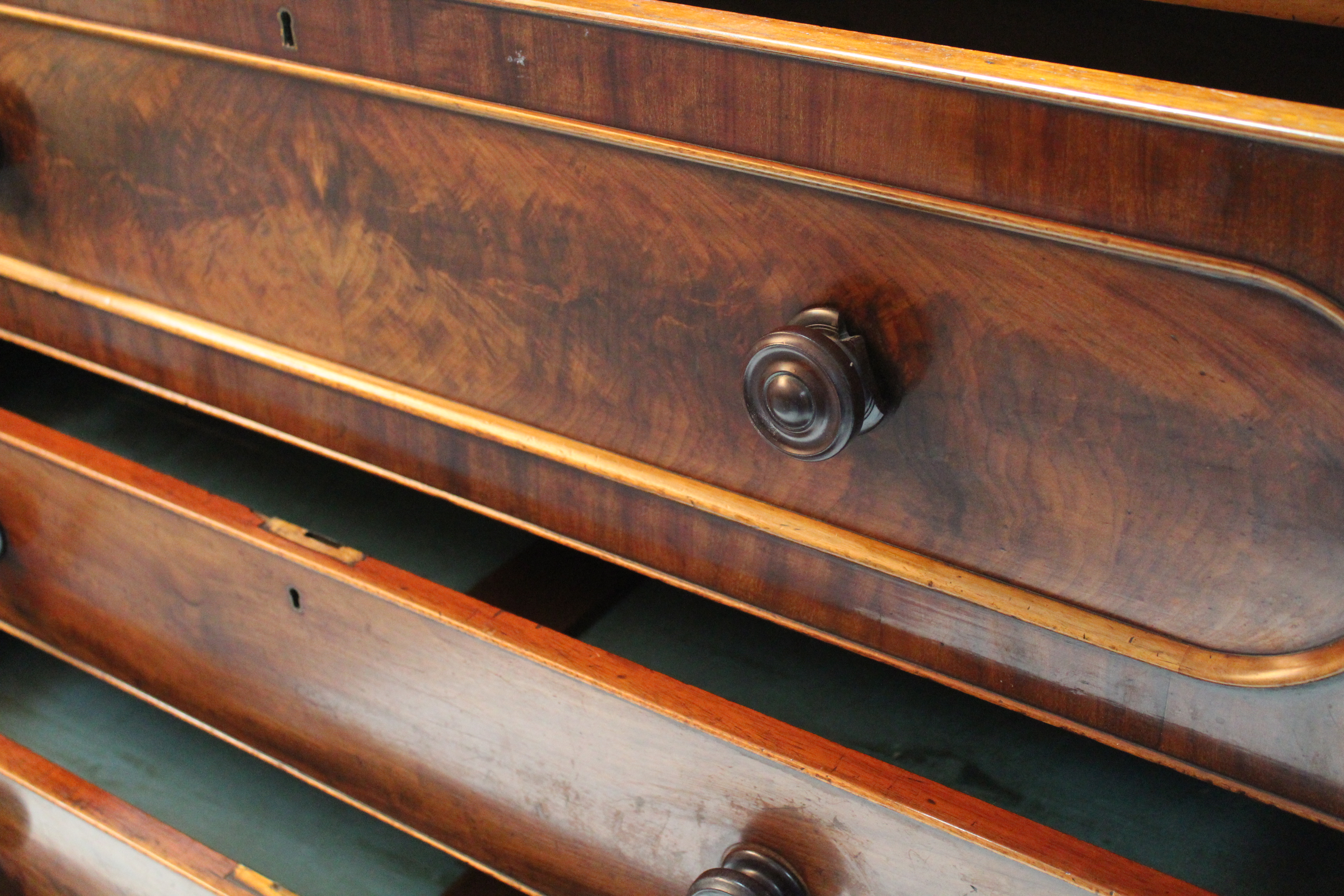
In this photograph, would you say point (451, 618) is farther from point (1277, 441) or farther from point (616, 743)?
point (1277, 441)

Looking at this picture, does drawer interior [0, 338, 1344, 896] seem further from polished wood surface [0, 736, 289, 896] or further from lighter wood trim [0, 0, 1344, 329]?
lighter wood trim [0, 0, 1344, 329]

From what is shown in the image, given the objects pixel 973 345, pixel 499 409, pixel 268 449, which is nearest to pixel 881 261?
pixel 973 345

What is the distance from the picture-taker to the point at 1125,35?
424mm

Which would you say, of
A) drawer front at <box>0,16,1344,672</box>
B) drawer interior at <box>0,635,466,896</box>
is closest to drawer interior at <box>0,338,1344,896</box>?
drawer interior at <box>0,635,466,896</box>

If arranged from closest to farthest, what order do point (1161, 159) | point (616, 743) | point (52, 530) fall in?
point (1161, 159), point (616, 743), point (52, 530)

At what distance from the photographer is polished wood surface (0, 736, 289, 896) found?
0.51m

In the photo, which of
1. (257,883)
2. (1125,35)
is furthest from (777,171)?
(257,883)

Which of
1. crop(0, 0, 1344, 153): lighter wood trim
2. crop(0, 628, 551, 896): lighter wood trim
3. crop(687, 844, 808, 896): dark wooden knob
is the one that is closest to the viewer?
crop(0, 0, 1344, 153): lighter wood trim

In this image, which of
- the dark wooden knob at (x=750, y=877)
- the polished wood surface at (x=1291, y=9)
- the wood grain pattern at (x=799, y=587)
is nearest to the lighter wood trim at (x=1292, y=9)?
the polished wood surface at (x=1291, y=9)

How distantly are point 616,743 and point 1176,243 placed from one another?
25cm

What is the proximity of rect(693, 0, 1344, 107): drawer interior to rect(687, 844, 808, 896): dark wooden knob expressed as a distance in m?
0.29

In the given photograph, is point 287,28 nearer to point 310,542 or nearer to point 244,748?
point 310,542

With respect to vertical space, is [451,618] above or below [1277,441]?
below

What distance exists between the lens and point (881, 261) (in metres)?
0.33
